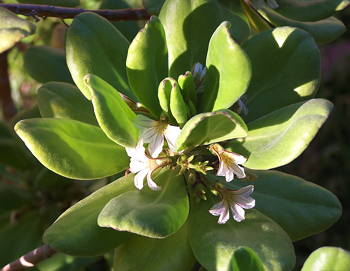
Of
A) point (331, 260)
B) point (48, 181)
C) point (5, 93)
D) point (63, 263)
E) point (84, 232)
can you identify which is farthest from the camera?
point (5, 93)

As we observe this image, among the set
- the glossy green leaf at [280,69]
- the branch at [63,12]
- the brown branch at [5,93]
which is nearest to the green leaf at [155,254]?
the glossy green leaf at [280,69]

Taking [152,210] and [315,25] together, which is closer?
[152,210]

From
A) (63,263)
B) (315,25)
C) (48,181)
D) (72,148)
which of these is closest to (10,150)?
(48,181)

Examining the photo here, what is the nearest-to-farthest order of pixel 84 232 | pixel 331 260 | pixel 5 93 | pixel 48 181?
pixel 331 260
pixel 84 232
pixel 48 181
pixel 5 93

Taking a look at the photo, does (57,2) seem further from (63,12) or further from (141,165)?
(141,165)

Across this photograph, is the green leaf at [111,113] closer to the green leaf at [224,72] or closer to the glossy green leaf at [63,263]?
the green leaf at [224,72]

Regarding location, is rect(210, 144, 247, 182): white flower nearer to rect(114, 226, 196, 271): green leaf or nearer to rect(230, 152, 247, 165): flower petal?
rect(230, 152, 247, 165): flower petal

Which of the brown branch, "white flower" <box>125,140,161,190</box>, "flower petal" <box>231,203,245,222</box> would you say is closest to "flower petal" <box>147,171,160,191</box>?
"white flower" <box>125,140,161,190</box>

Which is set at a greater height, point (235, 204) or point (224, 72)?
point (224, 72)
